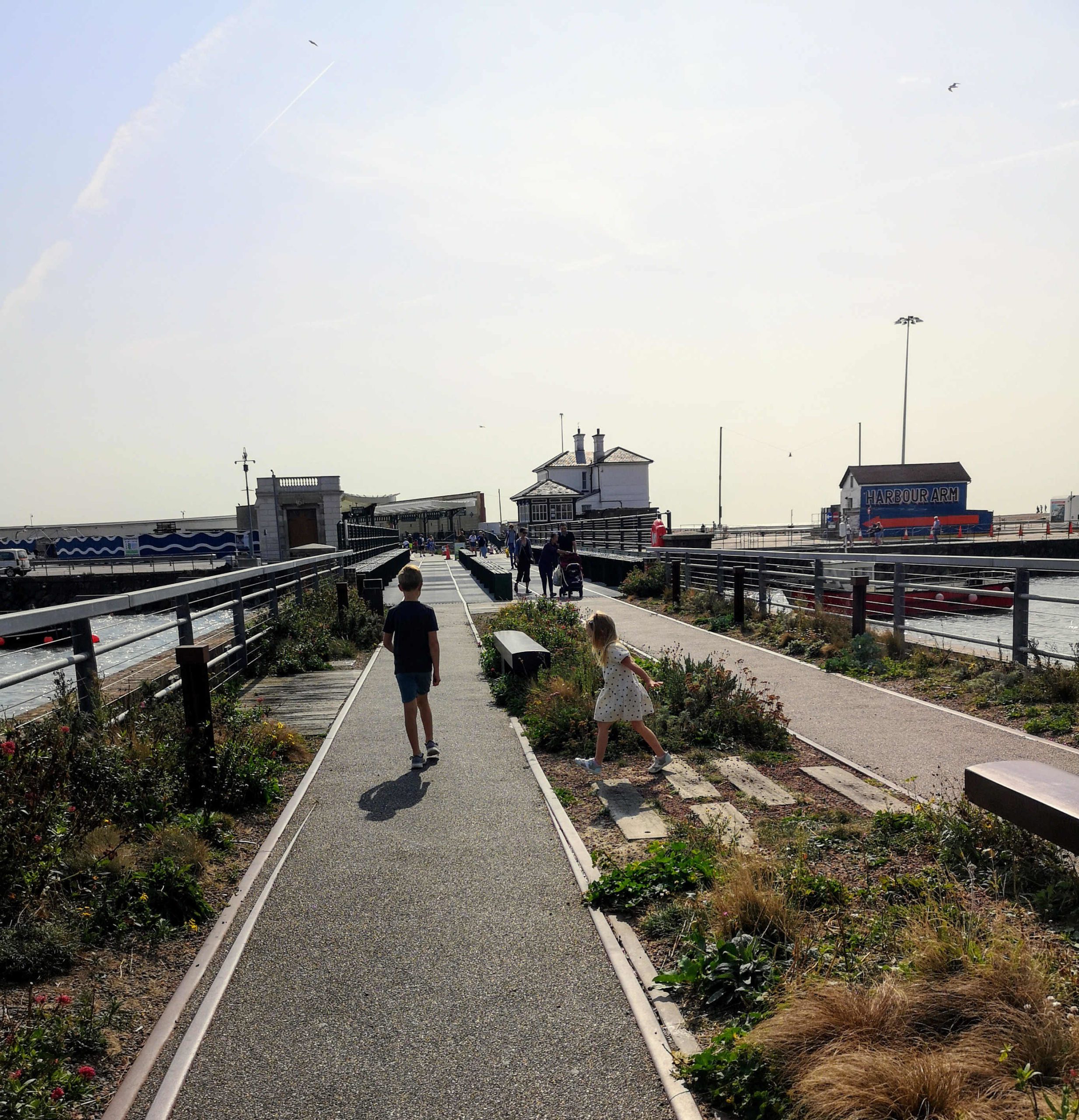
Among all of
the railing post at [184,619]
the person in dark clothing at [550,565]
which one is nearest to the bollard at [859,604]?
the railing post at [184,619]

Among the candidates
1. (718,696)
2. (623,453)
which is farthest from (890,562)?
(623,453)

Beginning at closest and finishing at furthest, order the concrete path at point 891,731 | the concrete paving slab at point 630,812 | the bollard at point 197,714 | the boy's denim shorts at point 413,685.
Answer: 1. the concrete paving slab at point 630,812
2. the bollard at point 197,714
3. the concrete path at point 891,731
4. the boy's denim shorts at point 413,685

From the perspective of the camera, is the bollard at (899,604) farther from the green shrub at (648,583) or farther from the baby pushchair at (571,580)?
the baby pushchair at (571,580)

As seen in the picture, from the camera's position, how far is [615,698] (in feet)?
23.4

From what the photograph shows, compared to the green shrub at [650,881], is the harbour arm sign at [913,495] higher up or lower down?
higher up

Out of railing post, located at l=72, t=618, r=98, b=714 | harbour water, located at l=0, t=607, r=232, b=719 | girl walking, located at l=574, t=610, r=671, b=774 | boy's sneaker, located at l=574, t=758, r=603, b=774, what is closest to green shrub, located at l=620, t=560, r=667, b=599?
harbour water, located at l=0, t=607, r=232, b=719

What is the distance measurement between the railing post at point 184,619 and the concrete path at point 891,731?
5.96 metres

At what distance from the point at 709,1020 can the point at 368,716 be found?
647 centimetres

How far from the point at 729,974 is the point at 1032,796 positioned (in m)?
1.76

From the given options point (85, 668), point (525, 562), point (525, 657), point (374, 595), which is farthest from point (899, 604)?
point (525, 562)

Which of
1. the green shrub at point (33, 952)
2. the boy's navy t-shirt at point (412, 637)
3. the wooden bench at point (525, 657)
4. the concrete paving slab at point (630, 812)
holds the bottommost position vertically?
the concrete paving slab at point (630, 812)

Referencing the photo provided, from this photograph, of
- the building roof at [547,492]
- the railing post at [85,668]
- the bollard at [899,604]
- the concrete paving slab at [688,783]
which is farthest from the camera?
the building roof at [547,492]

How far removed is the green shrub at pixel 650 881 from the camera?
4.60 m

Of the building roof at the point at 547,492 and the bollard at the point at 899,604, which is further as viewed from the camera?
the building roof at the point at 547,492
